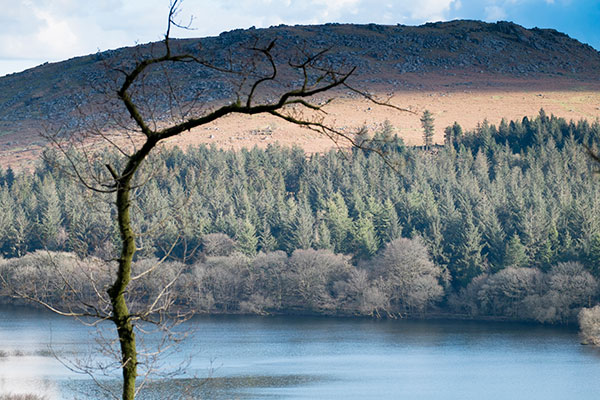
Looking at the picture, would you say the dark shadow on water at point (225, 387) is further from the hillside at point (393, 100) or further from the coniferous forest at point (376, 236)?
the hillside at point (393, 100)

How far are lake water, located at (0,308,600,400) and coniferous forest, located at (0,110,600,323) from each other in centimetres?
558

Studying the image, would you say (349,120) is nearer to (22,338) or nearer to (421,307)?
(421,307)

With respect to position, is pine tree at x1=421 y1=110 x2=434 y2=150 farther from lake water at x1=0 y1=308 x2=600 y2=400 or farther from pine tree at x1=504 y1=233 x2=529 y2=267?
lake water at x1=0 y1=308 x2=600 y2=400

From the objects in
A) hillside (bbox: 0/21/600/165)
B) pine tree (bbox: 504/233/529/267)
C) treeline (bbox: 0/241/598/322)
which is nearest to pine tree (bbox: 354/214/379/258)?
treeline (bbox: 0/241/598/322)

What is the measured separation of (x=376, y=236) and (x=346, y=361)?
130 feet

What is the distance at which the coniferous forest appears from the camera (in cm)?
8056

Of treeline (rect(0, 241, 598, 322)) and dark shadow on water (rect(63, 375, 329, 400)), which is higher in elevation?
dark shadow on water (rect(63, 375, 329, 400))

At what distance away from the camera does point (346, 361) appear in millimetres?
57656

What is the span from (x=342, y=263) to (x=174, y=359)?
34.6 metres

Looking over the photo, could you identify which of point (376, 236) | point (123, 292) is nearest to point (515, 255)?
point (376, 236)

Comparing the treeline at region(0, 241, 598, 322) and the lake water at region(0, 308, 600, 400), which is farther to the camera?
the treeline at region(0, 241, 598, 322)

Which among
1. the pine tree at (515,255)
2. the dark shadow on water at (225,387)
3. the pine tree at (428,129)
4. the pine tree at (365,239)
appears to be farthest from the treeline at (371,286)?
the pine tree at (428,129)

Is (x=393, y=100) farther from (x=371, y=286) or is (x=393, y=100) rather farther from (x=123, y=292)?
(x=123, y=292)

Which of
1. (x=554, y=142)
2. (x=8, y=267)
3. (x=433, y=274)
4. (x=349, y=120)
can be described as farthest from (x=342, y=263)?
(x=349, y=120)
